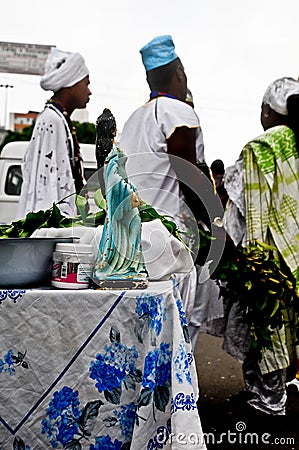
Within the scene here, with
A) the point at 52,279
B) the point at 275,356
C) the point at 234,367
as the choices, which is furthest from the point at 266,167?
the point at 52,279

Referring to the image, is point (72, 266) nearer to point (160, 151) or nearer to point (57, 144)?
point (160, 151)

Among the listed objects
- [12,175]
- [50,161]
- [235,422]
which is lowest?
[235,422]

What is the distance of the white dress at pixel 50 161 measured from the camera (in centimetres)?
481

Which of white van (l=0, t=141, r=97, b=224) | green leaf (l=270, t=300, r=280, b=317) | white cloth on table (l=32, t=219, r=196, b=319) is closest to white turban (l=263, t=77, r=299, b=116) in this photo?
green leaf (l=270, t=300, r=280, b=317)

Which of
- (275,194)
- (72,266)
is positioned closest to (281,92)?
(275,194)

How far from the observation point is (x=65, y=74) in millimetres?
4949

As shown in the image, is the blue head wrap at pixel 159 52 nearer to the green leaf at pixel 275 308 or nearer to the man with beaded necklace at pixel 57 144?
the man with beaded necklace at pixel 57 144

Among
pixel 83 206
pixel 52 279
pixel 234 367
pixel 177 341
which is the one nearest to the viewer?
pixel 177 341

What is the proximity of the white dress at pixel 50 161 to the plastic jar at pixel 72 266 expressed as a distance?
2.76 meters

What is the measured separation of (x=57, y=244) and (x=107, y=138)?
375 mm

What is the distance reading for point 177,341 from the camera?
1.91 metres

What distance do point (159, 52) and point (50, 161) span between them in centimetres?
113

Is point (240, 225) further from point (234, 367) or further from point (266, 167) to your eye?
point (234, 367)

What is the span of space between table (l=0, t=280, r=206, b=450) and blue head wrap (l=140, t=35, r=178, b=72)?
246 centimetres
